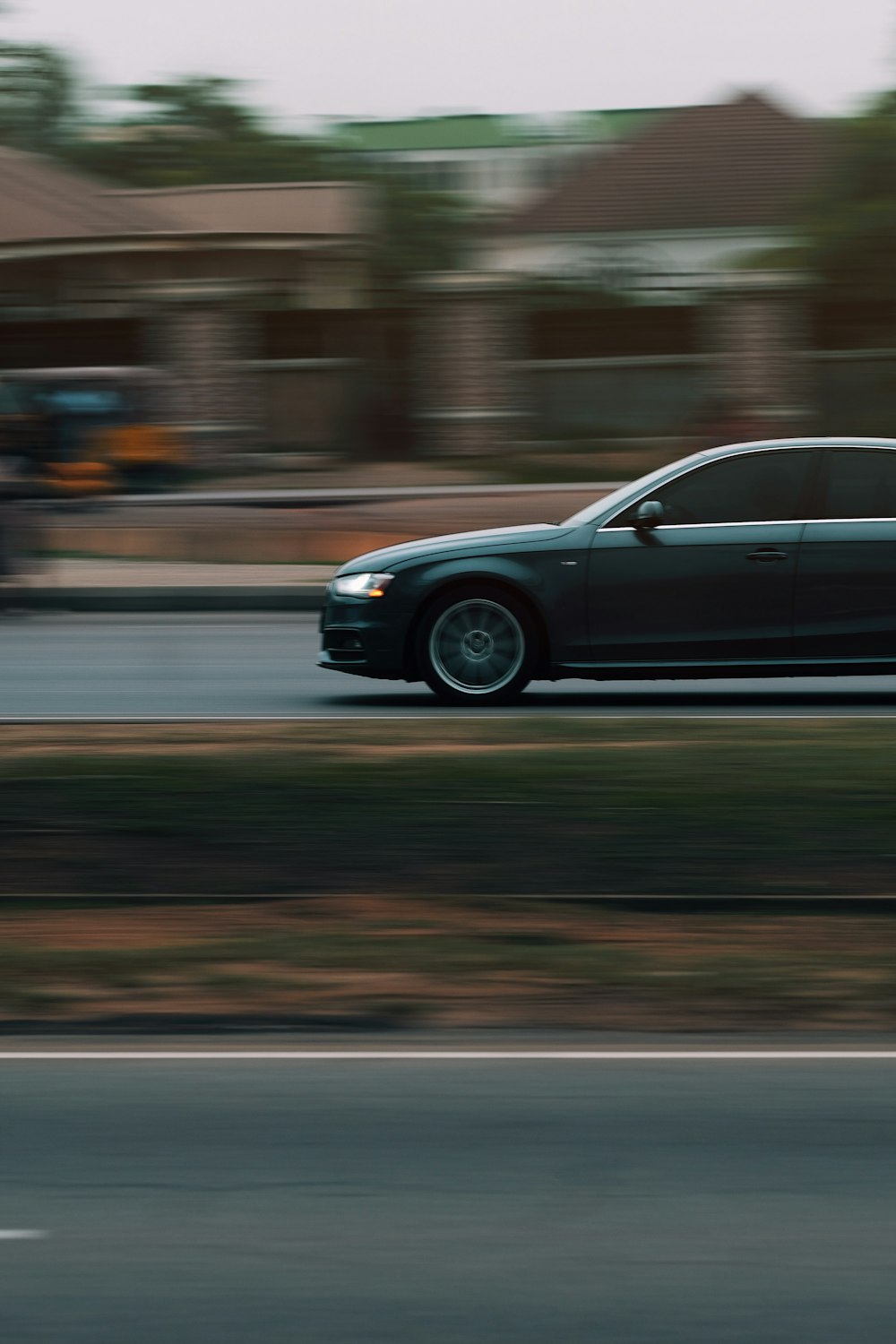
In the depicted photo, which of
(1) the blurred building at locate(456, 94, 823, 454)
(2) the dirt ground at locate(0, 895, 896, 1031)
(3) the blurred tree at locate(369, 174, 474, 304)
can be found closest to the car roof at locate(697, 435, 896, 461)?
A: (2) the dirt ground at locate(0, 895, 896, 1031)

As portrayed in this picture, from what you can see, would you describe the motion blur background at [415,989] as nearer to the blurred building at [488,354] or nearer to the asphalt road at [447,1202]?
the asphalt road at [447,1202]

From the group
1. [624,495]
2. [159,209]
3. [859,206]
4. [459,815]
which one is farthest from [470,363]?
[459,815]

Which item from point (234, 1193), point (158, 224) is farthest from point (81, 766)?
point (158, 224)

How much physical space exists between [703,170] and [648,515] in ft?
193

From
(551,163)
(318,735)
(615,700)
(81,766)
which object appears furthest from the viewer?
(551,163)

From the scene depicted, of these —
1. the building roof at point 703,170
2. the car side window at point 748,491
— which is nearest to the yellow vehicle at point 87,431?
the car side window at point 748,491

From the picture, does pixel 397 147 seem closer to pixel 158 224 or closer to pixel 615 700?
pixel 158 224

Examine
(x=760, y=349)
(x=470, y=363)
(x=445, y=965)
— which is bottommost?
(x=445, y=965)

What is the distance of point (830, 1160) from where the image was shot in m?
4.97

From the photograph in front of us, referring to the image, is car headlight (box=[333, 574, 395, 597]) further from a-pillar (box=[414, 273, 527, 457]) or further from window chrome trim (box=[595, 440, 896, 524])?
→ a-pillar (box=[414, 273, 527, 457])

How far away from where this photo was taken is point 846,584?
11.5 m

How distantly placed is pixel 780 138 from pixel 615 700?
58.8m

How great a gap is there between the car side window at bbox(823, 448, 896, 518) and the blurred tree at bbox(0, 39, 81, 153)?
64003mm

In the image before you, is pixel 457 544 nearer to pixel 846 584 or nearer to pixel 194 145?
pixel 846 584
